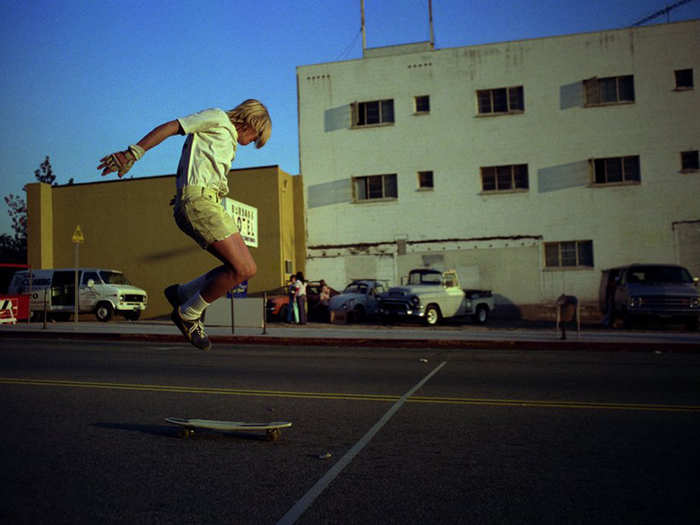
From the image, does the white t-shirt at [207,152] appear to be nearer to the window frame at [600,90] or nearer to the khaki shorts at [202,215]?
the khaki shorts at [202,215]

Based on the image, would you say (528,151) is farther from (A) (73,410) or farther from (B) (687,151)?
(A) (73,410)

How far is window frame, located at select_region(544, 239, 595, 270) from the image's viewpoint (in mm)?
26625

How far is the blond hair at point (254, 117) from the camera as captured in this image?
462cm

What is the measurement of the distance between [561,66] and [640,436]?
25.5m

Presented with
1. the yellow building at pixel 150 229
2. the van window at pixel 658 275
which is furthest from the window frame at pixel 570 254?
the yellow building at pixel 150 229

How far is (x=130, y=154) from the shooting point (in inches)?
159

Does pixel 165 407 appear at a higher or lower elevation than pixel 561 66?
lower

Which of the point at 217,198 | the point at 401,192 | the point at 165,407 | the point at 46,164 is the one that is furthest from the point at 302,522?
the point at 46,164

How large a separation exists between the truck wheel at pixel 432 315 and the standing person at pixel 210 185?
655 inches

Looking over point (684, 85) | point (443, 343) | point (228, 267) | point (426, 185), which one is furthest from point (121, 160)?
point (684, 85)

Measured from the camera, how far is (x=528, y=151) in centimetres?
2758

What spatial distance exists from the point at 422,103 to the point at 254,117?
999 inches

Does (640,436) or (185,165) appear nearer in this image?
(185,165)

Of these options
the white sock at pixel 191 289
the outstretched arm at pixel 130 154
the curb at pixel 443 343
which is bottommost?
the curb at pixel 443 343
